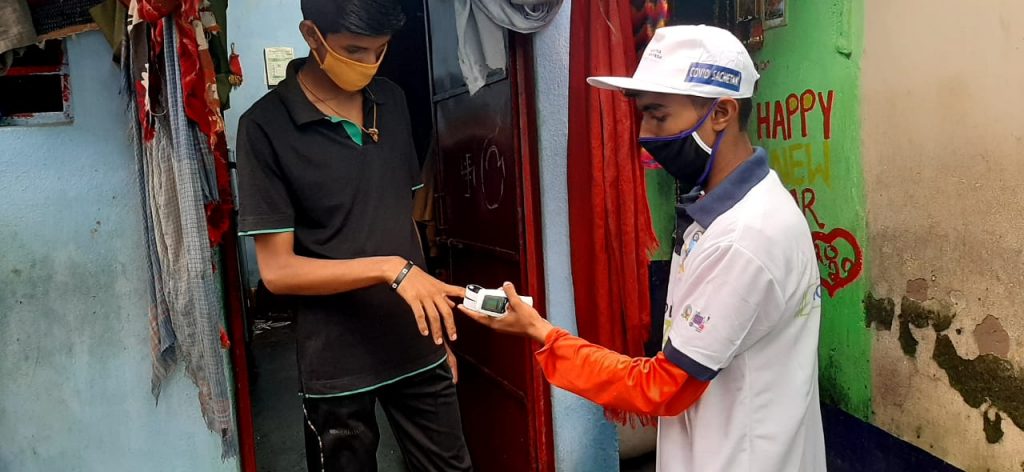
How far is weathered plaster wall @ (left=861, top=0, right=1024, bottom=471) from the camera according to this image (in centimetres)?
192

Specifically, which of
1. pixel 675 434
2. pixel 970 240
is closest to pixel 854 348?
pixel 970 240

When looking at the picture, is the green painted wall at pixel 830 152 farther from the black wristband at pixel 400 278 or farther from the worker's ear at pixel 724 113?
the black wristband at pixel 400 278

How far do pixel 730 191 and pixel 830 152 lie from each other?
4.86ft

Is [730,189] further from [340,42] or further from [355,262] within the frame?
[340,42]

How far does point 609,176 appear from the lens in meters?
2.23

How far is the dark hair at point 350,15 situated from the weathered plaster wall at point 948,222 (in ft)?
5.63

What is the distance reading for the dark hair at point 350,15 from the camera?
1.76 m

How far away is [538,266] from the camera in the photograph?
8.18ft

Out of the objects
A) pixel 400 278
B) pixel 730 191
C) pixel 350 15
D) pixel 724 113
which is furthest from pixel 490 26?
pixel 730 191

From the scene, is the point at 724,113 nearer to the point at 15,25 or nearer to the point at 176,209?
the point at 176,209

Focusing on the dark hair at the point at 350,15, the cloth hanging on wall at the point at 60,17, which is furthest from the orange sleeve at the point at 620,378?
the cloth hanging on wall at the point at 60,17

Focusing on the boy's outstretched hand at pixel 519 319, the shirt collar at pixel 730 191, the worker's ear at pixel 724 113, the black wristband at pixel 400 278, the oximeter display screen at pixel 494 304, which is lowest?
the boy's outstretched hand at pixel 519 319

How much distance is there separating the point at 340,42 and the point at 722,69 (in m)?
1.04

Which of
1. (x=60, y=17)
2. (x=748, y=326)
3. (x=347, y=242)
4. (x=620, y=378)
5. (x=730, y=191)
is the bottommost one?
(x=620, y=378)
